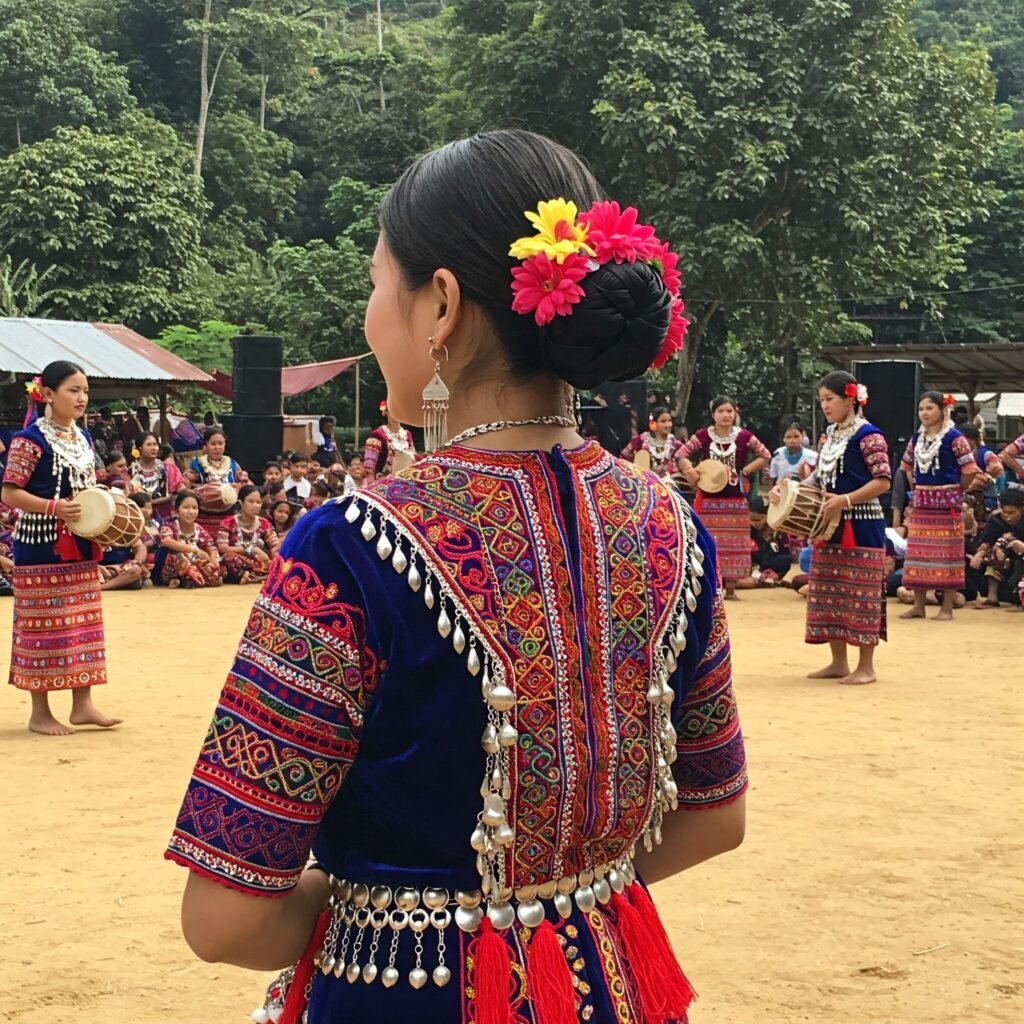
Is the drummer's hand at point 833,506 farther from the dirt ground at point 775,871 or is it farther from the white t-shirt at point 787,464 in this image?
the white t-shirt at point 787,464

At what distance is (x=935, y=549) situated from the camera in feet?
39.4

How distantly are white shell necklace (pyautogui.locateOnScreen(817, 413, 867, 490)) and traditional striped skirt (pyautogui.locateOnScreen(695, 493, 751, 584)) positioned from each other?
13.7 feet

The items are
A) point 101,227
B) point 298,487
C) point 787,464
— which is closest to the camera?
point 787,464

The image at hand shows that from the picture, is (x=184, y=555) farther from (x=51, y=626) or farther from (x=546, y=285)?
(x=546, y=285)

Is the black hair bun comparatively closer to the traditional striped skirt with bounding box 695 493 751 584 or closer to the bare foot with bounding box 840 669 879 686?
the bare foot with bounding box 840 669 879 686

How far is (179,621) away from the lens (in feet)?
37.4

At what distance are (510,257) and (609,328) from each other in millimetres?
133

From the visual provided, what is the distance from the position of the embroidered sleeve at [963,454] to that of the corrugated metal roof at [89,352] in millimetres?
12005

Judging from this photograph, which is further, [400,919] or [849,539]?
[849,539]

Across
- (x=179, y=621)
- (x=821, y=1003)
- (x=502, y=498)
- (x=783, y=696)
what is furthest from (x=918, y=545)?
(x=502, y=498)

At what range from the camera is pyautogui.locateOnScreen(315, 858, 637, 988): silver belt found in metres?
1.49

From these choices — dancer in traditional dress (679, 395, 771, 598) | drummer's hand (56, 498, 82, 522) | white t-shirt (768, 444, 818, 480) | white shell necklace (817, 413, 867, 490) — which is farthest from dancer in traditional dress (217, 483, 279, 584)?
drummer's hand (56, 498, 82, 522)

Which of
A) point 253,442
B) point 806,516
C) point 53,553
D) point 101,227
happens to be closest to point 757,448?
point 806,516

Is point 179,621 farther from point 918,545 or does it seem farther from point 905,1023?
point 905,1023
